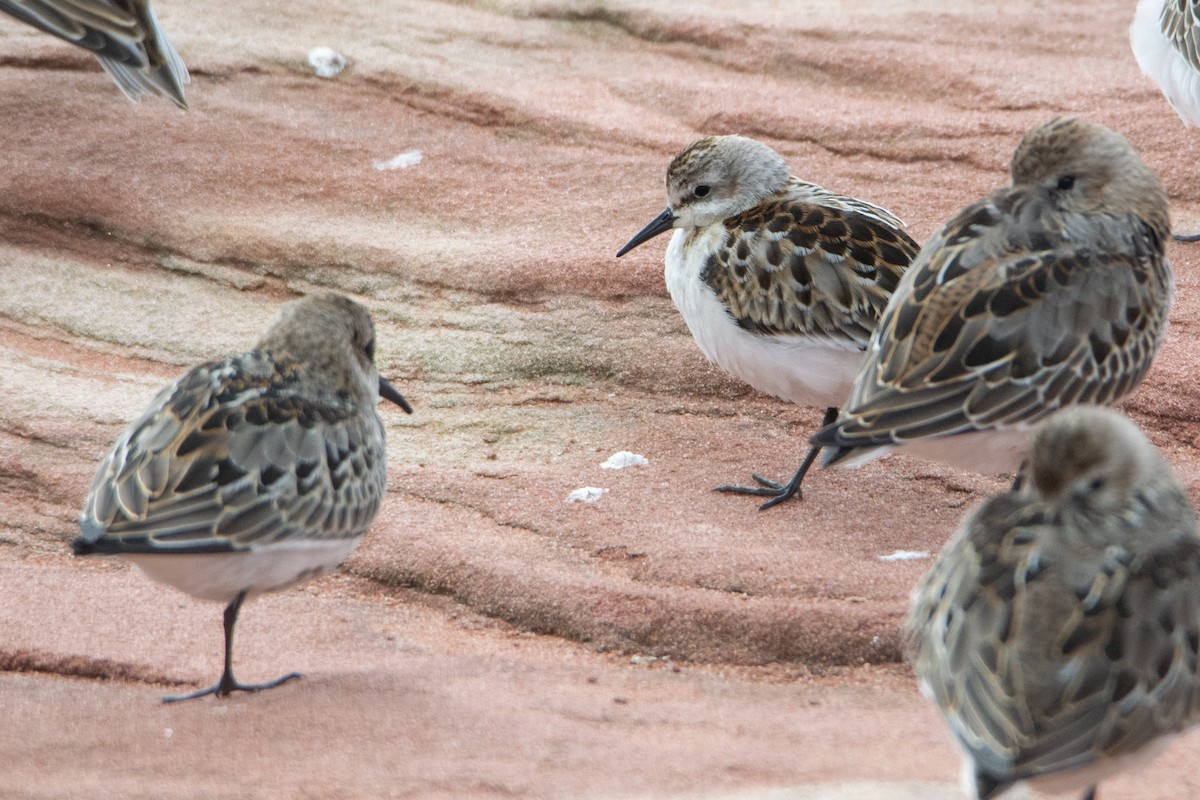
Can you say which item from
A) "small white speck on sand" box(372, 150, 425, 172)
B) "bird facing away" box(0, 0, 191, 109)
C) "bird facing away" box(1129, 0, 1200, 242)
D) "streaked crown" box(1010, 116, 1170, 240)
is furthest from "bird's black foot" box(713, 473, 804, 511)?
"small white speck on sand" box(372, 150, 425, 172)

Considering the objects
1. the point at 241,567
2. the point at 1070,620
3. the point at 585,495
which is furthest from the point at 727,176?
the point at 1070,620

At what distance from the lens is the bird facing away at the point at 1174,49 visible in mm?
7652

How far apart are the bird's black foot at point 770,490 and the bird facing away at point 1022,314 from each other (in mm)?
981

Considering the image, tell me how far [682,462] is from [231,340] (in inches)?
93.1

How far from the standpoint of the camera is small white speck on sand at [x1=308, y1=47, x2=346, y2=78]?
9.37m

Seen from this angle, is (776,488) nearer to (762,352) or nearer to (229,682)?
(762,352)

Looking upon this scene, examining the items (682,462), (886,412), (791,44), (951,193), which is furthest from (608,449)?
(791,44)

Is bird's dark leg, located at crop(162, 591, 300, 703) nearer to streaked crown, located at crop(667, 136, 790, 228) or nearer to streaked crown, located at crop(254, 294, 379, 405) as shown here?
streaked crown, located at crop(254, 294, 379, 405)

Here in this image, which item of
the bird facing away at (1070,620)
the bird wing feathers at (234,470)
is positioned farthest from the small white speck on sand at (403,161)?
the bird facing away at (1070,620)

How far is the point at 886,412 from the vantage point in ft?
16.3

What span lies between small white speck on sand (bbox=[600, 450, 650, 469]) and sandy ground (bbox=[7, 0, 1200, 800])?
0.16 feet

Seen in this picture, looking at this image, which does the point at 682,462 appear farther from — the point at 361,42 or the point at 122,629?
the point at 361,42

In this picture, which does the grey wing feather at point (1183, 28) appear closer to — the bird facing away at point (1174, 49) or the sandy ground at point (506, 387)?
the bird facing away at point (1174, 49)

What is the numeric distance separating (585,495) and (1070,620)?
2.89 metres
